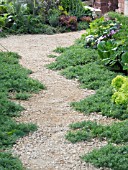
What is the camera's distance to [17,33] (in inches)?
465

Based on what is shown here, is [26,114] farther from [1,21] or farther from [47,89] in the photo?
[1,21]

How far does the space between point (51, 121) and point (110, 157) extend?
1.36 m

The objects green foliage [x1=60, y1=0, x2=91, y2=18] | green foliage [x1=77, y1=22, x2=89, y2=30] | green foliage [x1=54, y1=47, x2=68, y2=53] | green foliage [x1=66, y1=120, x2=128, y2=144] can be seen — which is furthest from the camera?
green foliage [x1=60, y1=0, x2=91, y2=18]

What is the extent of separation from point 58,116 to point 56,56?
3405 mm

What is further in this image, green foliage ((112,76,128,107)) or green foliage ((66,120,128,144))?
green foliage ((112,76,128,107))

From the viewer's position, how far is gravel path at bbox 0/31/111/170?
190 inches

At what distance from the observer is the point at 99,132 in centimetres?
541

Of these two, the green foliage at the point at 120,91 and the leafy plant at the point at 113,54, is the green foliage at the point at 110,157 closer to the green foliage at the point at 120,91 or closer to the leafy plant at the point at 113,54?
the green foliage at the point at 120,91

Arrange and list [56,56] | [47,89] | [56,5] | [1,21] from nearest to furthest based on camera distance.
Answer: [47,89] < [56,56] < [1,21] < [56,5]

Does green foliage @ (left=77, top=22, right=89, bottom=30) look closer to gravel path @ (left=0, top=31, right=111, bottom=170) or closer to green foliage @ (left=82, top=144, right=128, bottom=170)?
gravel path @ (left=0, top=31, right=111, bottom=170)

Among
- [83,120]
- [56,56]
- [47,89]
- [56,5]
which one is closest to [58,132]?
[83,120]

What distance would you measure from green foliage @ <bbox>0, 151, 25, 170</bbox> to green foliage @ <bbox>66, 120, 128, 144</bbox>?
769 mm

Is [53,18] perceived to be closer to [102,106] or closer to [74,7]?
[74,7]

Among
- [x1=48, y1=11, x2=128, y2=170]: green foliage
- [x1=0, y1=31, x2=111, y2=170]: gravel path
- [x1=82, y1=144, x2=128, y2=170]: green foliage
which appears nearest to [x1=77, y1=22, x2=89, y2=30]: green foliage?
[x1=48, y1=11, x2=128, y2=170]: green foliage
